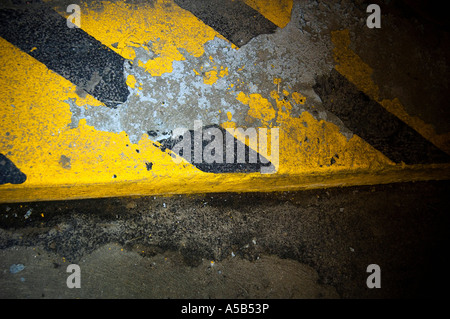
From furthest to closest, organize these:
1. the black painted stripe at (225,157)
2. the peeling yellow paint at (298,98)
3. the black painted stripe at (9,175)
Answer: the peeling yellow paint at (298,98), the black painted stripe at (225,157), the black painted stripe at (9,175)

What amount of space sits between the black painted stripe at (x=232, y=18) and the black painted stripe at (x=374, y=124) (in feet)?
1.76

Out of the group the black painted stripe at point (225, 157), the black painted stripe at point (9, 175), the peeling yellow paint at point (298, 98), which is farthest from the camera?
the peeling yellow paint at point (298, 98)

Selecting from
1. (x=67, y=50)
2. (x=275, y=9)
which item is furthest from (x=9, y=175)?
(x=275, y=9)

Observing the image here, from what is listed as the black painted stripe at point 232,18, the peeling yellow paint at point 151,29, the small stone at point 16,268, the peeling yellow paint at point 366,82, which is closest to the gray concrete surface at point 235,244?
the small stone at point 16,268

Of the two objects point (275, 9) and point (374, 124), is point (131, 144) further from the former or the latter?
point (374, 124)

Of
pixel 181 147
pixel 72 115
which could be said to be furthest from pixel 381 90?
pixel 72 115

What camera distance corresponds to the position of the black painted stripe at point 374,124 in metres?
1.49

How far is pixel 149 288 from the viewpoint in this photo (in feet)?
4.67

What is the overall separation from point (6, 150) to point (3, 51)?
58 cm

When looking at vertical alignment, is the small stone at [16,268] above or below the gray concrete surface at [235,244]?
below

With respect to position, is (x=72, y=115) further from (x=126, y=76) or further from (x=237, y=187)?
(x=237, y=187)

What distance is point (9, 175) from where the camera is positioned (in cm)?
123

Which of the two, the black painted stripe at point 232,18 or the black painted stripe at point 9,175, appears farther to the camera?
the black painted stripe at point 232,18

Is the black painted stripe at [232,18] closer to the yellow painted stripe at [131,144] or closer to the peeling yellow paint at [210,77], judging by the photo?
the yellow painted stripe at [131,144]
